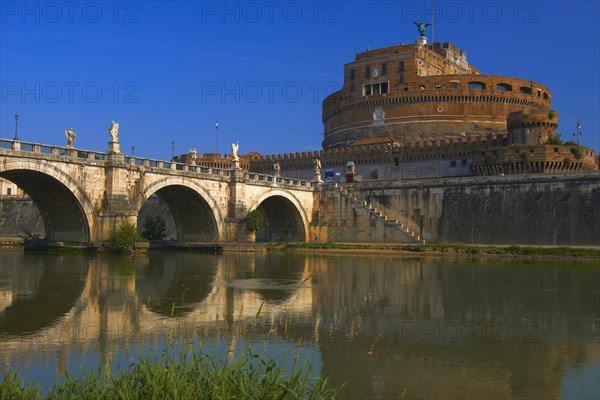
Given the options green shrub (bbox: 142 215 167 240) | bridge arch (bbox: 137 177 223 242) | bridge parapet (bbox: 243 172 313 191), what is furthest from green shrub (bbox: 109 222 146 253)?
green shrub (bbox: 142 215 167 240)

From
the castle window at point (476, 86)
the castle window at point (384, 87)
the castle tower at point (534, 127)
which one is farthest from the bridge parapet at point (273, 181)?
the castle window at point (476, 86)

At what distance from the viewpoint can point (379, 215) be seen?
173 feet

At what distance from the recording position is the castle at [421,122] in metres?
57.8

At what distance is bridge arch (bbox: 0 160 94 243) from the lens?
3416 cm

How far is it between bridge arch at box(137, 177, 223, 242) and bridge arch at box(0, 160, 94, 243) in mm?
7716

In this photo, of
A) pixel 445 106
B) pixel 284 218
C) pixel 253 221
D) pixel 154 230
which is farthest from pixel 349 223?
pixel 445 106

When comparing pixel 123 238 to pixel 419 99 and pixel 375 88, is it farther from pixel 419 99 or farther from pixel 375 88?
pixel 375 88

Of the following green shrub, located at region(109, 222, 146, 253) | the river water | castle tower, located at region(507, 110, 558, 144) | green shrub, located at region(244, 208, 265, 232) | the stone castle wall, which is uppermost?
the stone castle wall

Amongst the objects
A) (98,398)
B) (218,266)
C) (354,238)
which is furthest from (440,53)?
(98,398)

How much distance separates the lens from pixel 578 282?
24.8m

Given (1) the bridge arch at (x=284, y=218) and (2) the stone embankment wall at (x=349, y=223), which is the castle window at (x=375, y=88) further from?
(1) the bridge arch at (x=284, y=218)

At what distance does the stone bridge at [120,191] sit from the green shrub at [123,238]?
2.96ft

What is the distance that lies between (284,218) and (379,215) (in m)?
10.5

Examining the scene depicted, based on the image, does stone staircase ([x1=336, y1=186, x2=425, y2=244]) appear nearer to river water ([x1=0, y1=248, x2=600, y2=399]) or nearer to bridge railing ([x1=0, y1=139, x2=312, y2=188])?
bridge railing ([x1=0, y1=139, x2=312, y2=188])
